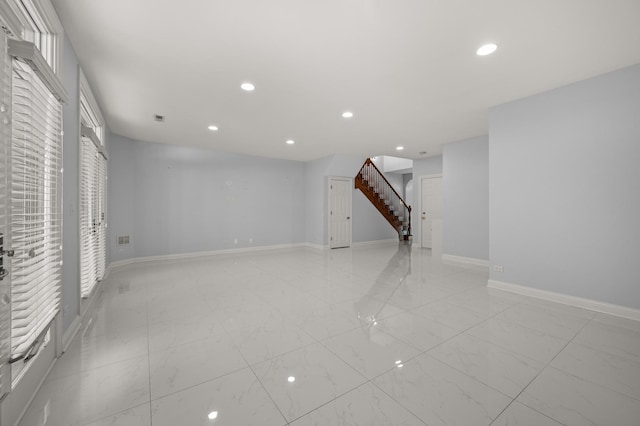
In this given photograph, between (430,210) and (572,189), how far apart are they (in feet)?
14.1

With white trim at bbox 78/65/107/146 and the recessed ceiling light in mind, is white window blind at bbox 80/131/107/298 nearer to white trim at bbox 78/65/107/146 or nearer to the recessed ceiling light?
white trim at bbox 78/65/107/146

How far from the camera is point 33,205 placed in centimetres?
183

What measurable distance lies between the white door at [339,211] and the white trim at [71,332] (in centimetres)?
596

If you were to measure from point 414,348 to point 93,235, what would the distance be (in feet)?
14.8

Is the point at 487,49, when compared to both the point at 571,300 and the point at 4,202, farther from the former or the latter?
the point at 4,202

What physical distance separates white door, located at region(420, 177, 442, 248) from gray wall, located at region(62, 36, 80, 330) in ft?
24.6

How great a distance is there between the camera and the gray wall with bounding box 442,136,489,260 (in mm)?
5516

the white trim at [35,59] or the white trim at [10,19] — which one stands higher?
the white trim at [10,19]

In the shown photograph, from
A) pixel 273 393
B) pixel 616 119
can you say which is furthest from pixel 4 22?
pixel 616 119

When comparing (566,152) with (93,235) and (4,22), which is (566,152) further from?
(93,235)

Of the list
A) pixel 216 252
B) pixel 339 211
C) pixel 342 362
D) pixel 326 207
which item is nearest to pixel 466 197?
pixel 339 211

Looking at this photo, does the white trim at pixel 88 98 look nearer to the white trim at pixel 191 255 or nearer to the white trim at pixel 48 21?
the white trim at pixel 48 21

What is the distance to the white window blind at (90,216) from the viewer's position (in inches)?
124

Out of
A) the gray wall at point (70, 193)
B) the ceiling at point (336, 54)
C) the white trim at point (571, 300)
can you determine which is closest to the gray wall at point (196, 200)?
the ceiling at point (336, 54)
